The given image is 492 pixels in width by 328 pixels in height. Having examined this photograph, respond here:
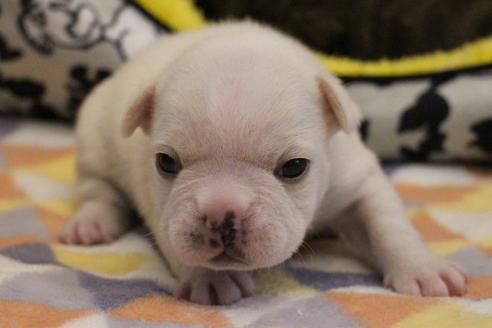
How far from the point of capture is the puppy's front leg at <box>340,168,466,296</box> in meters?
1.72

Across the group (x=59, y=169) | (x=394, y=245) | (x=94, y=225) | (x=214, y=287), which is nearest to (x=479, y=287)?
(x=394, y=245)

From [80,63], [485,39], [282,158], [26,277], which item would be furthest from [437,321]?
[80,63]

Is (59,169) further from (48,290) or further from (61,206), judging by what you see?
(48,290)

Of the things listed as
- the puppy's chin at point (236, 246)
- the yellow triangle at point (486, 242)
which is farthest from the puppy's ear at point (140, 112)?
the yellow triangle at point (486, 242)

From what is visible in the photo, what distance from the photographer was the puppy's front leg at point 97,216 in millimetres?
2111

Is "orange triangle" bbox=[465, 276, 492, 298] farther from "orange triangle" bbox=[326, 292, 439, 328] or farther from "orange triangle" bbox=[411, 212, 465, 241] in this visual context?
"orange triangle" bbox=[411, 212, 465, 241]

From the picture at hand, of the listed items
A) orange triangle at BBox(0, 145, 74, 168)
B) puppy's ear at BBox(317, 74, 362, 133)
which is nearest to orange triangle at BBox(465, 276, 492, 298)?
puppy's ear at BBox(317, 74, 362, 133)

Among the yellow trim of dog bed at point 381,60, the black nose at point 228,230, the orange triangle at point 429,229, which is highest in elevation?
the yellow trim of dog bed at point 381,60

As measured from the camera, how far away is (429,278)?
5.66ft

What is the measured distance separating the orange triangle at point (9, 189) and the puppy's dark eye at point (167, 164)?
2.94 ft

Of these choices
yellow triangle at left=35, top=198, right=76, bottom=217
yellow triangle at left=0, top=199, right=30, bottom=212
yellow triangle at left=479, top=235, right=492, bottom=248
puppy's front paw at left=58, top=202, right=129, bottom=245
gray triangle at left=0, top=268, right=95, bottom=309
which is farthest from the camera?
yellow triangle at left=35, top=198, right=76, bottom=217

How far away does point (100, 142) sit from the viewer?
2.41m

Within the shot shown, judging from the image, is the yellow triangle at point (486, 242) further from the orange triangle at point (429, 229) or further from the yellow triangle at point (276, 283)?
the yellow triangle at point (276, 283)

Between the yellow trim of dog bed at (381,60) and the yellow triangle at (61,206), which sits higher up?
the yellow trim of dog bed at (381,60)
